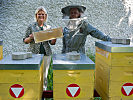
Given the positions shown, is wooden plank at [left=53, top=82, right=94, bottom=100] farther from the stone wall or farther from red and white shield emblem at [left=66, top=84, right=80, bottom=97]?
the stone wall

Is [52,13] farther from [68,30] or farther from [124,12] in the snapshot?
[68,30]

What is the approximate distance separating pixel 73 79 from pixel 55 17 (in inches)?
171

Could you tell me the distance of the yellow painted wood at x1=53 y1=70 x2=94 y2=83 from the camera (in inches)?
52.5

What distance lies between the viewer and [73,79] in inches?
52.6

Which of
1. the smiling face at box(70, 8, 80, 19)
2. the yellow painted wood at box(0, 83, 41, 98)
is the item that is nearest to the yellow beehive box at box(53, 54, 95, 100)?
the yellow painted wood at box(0, 83, 41, 98)

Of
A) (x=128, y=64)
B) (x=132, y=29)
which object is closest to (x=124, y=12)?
(x=132, y=29)

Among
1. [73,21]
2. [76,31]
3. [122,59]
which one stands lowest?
[122,59]

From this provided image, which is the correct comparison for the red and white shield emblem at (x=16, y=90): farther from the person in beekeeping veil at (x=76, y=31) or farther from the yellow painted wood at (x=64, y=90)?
the person in beekeeping veil at (x=76, y=31)

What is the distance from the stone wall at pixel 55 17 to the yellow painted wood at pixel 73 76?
4.19 metres

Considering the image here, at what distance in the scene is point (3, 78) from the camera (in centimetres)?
130

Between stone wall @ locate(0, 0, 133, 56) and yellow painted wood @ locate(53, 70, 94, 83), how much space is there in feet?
13.7

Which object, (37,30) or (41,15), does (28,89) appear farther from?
(41,15)

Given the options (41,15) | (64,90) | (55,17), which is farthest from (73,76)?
(55,17)

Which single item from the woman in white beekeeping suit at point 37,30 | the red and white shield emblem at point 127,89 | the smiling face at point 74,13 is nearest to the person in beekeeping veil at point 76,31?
the smiling face at point 74,13
